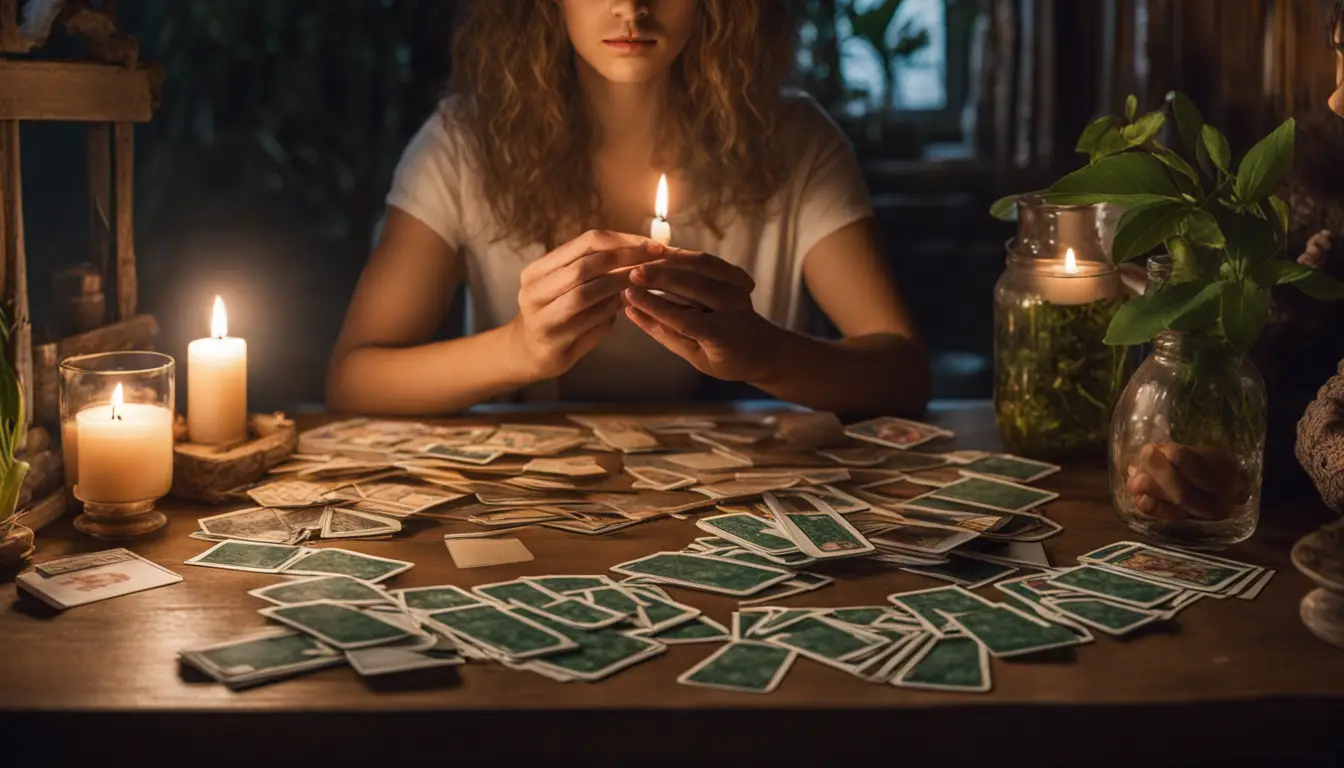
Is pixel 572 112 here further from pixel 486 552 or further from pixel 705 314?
pixel 486 552

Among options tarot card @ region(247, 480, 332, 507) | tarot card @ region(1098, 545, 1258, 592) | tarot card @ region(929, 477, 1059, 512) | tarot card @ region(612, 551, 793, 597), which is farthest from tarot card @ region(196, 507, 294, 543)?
tarot card @ region(1098, 545, 1258, 592)

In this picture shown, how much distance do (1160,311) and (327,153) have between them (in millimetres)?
4042

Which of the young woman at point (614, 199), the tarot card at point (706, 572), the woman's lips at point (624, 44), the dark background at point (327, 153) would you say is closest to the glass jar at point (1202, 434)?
the tarot card at point (706, 572)

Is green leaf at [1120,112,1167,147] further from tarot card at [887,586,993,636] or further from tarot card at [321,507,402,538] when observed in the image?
tarot card at [321,507,402,538]

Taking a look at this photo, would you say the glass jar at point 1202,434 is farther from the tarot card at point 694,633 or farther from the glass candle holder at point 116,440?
the glass candle holder at point 116,440

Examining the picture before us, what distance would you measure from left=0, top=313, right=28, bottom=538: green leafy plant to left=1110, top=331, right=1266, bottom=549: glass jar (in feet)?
4.05

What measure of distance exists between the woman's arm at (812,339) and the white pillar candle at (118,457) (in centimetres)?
64

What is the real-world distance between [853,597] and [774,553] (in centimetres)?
14

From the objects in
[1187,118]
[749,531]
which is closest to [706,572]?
[749,531]

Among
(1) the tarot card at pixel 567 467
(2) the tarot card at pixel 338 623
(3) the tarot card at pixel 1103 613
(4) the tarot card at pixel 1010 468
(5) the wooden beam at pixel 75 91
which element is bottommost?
(3) the tarot card at pixel 1103 613

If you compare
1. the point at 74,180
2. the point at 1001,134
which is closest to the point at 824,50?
the point at 1001,134

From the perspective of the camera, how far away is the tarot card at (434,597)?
132 centimetres

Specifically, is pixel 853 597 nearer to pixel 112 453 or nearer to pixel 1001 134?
pixel 112 453

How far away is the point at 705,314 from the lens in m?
1.89
